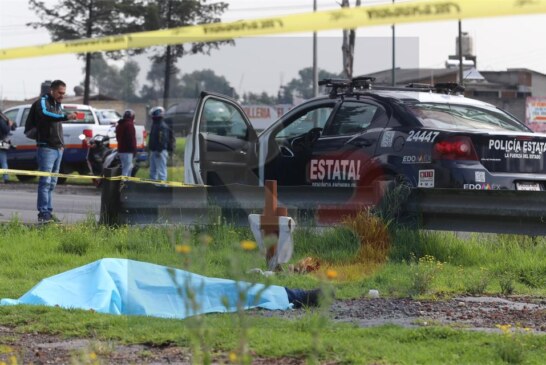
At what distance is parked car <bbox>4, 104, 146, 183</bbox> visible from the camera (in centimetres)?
2417

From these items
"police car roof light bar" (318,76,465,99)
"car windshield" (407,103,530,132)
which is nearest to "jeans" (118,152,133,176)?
"police car roof light bar" (318,76,465,99)

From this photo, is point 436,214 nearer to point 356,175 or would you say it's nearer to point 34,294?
point 356,175

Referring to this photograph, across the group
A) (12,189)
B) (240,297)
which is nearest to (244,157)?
(240,297)

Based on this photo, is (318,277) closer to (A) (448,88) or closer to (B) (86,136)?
(A) (448,88)

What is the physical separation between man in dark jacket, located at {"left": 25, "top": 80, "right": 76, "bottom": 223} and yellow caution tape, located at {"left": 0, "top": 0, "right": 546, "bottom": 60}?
21.4 ft

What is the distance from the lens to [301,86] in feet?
37.9

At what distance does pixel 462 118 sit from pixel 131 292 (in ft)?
14.9

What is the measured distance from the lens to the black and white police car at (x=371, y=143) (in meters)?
9.75

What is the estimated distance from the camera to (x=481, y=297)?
7.45 meters

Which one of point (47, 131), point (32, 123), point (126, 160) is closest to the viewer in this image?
point (47, 131)

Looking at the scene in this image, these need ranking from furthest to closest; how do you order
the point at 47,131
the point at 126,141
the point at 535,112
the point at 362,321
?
the point at 535,112 < the point at 126,141 < the point at 47,131 < the point at 362,321

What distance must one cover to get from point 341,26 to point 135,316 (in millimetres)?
2751

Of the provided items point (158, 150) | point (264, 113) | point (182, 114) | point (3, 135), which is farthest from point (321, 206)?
point (3, 135)

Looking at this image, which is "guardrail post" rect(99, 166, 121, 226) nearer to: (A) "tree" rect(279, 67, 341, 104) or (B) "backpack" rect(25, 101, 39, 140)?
(B) "backpack" rect(25, 101, 39, 140)
